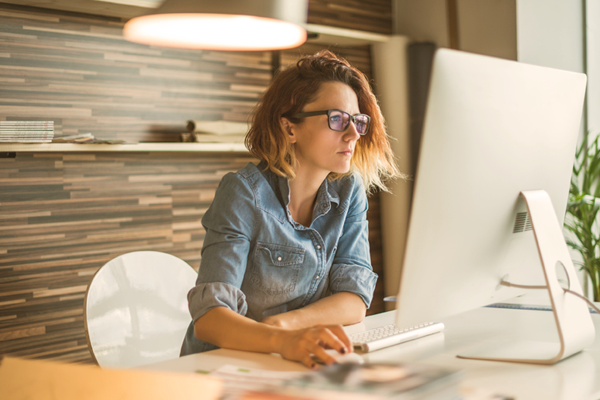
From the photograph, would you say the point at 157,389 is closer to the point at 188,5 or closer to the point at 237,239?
the point at 188,5

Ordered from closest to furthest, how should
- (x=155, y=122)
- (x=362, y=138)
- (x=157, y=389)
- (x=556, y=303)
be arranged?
(x=157, y=389) → (x=556, y=303) → (x=362, y=138) → (x=155, y=122)

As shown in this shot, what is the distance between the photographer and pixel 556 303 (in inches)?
40.4

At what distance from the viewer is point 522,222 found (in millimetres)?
1067

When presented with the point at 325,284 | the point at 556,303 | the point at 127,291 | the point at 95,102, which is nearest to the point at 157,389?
the point at 556,303

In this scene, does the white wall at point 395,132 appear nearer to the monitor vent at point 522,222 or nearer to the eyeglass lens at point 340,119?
the eyeglass lens at point 340,119

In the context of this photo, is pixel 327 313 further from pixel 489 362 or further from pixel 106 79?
pixel 106 79

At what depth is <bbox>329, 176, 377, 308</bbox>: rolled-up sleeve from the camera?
151 centimetres

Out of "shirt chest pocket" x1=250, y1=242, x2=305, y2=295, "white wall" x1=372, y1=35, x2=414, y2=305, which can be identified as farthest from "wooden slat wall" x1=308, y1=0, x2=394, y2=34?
"shirt chest pocket" x1=250, y1=242, x2=305, y2=295

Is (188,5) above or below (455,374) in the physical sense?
above

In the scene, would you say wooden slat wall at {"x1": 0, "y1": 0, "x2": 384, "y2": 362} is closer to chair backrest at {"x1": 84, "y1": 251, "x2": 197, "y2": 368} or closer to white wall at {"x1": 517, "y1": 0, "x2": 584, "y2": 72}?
chair backrest at {"x1": 84, "y1": 251, "x2": 197, "y2": 368}

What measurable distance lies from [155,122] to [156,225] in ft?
1.72

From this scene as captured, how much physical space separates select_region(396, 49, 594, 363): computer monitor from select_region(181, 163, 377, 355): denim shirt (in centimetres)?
49

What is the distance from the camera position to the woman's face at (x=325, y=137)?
1.54 meters

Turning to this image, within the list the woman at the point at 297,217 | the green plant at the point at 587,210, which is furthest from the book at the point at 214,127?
the green plant at the point at 587,210
